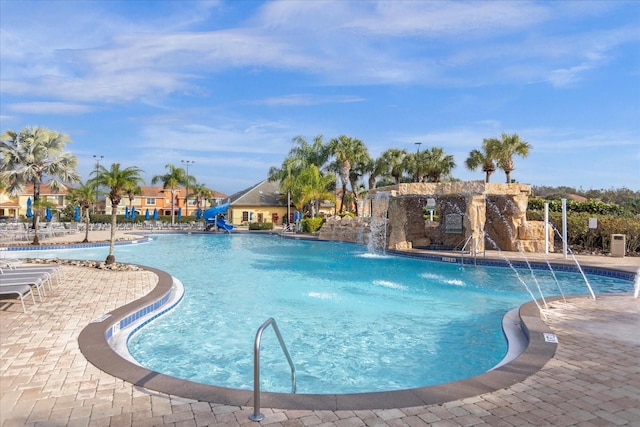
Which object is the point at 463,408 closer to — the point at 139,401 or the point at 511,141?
the point at 139,401

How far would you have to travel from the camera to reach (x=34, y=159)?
81.6 feet

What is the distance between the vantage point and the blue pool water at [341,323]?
5.55m

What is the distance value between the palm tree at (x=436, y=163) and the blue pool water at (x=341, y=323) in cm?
2754

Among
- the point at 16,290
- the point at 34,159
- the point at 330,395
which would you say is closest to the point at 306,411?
the point at 330,395

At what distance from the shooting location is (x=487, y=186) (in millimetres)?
16609

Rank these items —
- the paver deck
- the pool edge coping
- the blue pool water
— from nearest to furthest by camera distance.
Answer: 1. the paver deck
2. the pool edge coping
3. the blue pool water

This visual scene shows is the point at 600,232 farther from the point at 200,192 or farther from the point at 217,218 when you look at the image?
A: the point at 200,192

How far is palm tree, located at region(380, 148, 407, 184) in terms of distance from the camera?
43781 millimetres

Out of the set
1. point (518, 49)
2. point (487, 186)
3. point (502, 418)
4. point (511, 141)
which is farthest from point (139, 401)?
point (511, 141)

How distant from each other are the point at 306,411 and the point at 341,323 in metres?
4.21

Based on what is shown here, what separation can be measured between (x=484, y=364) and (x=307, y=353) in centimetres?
241

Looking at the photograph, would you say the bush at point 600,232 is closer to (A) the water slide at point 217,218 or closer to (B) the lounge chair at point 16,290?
(B) the lounge chair at point 16,290

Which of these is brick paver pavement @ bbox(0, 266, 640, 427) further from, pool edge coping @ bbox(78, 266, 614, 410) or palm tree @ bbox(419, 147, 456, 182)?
palm tree @ bbox(419, 147, 456, 182)

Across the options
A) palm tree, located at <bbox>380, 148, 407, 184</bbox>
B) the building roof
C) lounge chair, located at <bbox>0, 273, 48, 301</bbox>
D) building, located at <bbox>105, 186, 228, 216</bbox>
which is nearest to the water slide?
the building roof
